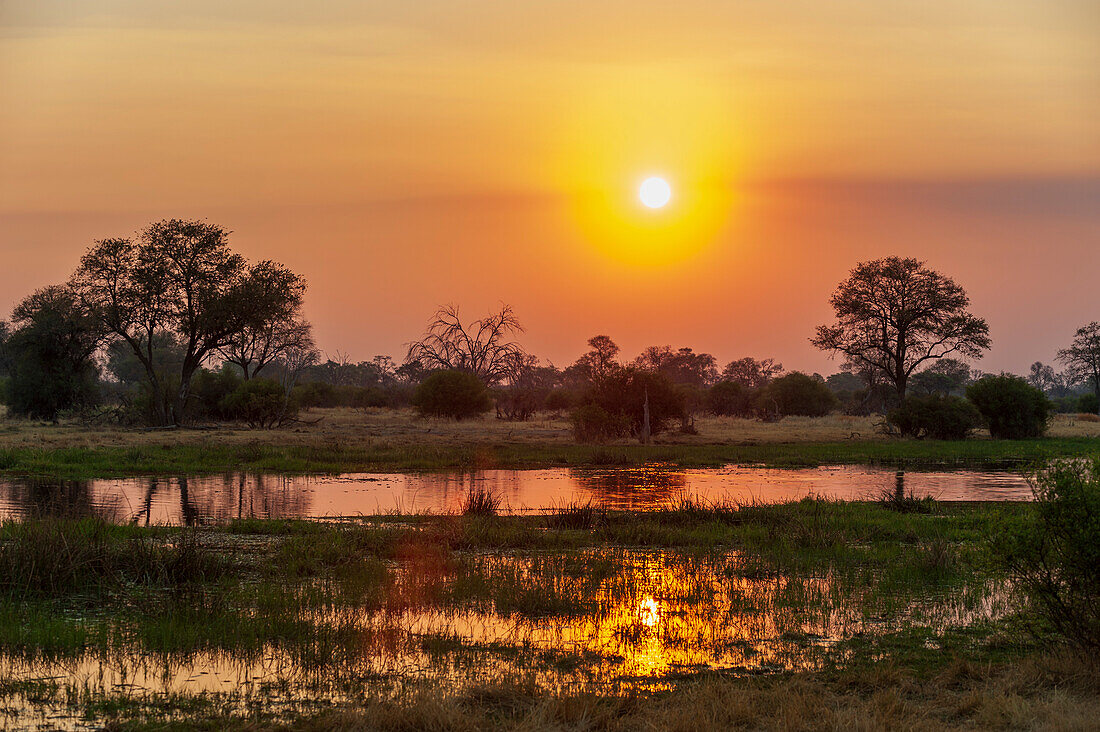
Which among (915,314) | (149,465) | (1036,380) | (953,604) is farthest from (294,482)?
(1036,380)

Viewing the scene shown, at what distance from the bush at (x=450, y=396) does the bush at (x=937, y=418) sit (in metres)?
26.2

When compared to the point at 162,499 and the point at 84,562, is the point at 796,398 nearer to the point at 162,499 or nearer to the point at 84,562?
the point at 162,499

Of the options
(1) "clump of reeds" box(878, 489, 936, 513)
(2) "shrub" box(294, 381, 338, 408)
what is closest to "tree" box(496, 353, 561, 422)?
(2) "shrub" box(294, 381, 338, 408)

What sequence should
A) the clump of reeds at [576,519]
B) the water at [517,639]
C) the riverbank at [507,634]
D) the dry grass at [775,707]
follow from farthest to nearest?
the clump of reeds at [576,519] < the water at [517,639] < the riverbank at [507,634] < the dry grass at [775,707]

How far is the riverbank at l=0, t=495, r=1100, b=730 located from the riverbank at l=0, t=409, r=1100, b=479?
13577 mm

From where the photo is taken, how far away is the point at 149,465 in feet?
89.0

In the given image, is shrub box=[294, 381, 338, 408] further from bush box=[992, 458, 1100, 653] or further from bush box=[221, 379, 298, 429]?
bush box=[992, 458, 1100, 653]

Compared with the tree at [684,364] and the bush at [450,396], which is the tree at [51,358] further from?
the tree at [684,364]

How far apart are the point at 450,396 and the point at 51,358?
23.2 m

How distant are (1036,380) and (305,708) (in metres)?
204

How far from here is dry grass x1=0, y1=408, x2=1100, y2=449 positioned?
120 ft

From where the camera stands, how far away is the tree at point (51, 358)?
5028cm

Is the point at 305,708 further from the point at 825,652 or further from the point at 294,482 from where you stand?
the point at 294,482

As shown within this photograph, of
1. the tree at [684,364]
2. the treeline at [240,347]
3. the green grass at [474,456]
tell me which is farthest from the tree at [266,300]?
the tree at [684,364]
